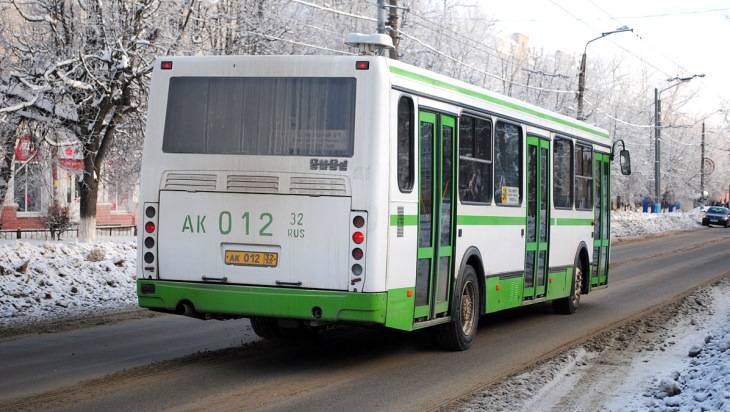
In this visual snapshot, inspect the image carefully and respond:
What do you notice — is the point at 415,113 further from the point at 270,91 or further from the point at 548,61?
the point at 548,61

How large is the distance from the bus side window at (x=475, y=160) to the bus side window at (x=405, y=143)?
53.5 inches

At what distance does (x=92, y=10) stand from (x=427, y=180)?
15108 millimetres

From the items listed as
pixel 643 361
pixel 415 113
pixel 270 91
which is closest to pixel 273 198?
pixel 270 91

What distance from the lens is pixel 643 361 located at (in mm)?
Result: 11133

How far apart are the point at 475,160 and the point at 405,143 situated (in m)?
1.98

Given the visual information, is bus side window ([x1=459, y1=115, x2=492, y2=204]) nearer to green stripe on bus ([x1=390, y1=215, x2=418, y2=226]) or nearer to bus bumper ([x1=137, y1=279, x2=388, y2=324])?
green stripe on bus ([x1=390, y1=215, x2=418, y2=226])

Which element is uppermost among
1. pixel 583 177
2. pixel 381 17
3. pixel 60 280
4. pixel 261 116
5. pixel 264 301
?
pixel 381 17

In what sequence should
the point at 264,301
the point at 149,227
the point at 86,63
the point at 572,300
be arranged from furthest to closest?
the point at 86,63
the point at 572,300
the point at 149,227
the point at 264,301

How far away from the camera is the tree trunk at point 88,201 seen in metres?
24.2

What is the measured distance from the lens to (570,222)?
15.7m

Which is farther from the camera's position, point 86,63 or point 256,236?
point 86,63

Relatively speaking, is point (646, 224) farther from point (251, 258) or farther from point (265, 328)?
point (251, 258)

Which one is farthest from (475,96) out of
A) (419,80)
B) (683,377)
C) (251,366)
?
(251,366)

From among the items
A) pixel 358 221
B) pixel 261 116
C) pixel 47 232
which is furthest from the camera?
pixel 47 232
